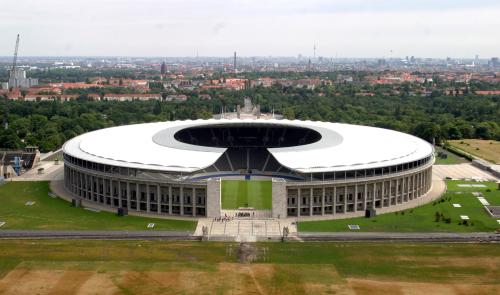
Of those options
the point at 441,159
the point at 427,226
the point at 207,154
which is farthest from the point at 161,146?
the point at 441,159

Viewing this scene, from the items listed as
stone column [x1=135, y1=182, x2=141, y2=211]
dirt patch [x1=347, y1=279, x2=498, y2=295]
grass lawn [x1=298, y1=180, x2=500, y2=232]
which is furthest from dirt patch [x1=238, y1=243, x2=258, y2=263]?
stone column [x1=135, y1=182, x2=141, y2=211]

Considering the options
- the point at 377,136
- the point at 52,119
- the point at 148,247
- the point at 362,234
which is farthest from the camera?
the point at 52,119

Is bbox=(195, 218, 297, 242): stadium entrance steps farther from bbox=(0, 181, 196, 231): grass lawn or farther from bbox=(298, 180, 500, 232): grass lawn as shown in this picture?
bbox=(298, 180, 500, 232): grass lawn

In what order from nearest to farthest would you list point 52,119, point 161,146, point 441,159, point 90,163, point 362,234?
point 362,234 < point 90,163 < point 161,146 < point 441,159 < point 52,119

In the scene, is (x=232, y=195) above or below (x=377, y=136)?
below

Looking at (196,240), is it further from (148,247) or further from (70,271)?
(70,271)

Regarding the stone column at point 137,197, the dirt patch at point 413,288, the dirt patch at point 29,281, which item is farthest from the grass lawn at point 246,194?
the dirt patch at point 29,281

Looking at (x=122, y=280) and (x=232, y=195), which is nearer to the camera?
(x=122, y=280)
